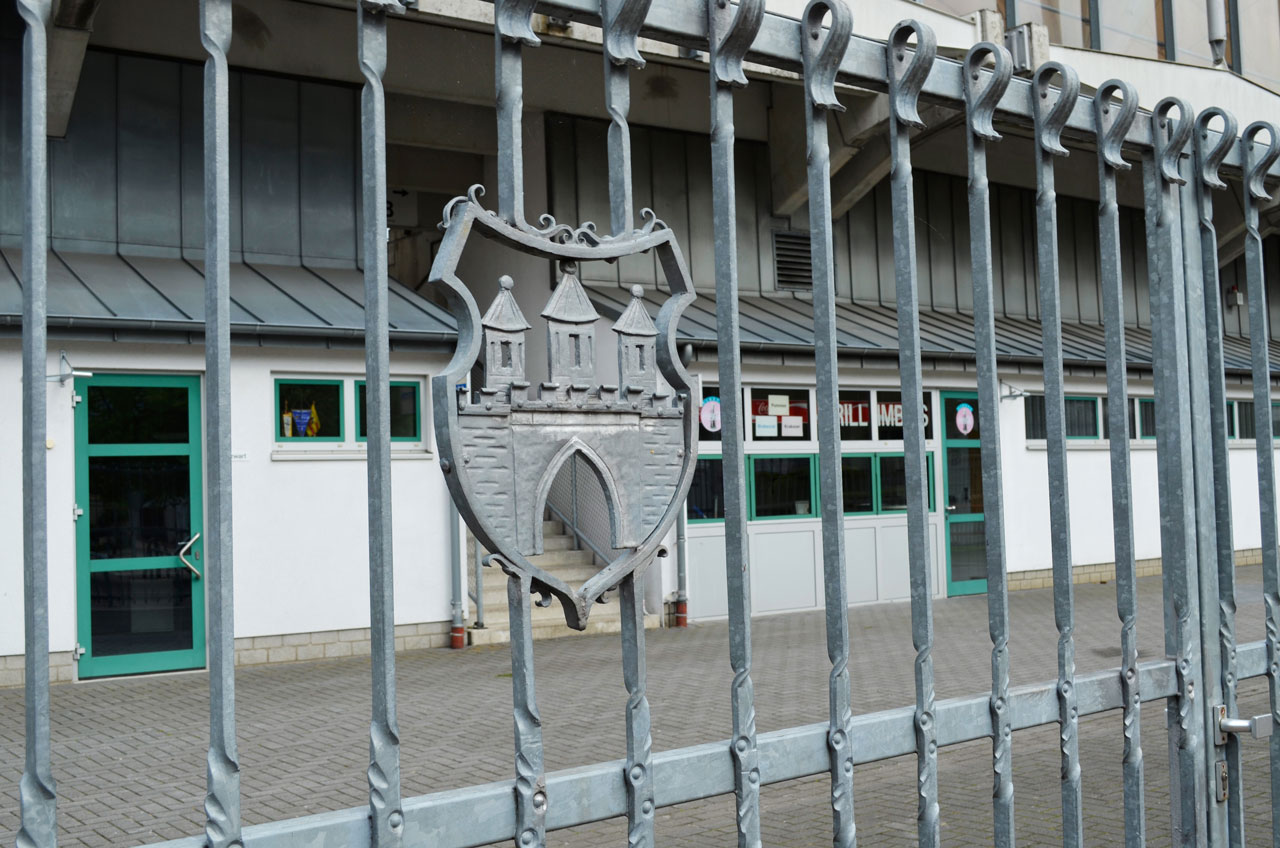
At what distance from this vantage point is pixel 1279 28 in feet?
71.9

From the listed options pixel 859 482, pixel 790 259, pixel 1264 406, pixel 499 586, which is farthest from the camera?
pixel 790 259

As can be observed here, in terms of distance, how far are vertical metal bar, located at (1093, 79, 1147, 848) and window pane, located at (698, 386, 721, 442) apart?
10.8 metres

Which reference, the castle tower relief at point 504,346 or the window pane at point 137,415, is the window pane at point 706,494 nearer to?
the window pane at point 137,415

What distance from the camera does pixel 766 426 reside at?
15.6 metres

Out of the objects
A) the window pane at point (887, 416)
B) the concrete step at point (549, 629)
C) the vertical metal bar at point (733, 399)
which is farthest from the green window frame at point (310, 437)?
the vertical metal bar at point (733, 399)

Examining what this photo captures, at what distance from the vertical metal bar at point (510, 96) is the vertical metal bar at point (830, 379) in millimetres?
604

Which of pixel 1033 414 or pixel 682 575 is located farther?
pixel 1033 414

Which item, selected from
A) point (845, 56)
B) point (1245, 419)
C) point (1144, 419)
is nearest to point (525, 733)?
point (845, 56)

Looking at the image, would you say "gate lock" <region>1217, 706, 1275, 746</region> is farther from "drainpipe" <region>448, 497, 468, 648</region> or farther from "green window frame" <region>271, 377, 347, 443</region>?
"drainpipe" <region>448, 497, 468, 648</region>

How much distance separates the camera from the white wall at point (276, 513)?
429 inches

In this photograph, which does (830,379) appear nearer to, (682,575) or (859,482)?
(682,575)

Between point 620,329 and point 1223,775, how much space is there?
213 cm

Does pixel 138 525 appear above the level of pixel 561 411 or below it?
below

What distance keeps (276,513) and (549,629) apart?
11.7 feet
